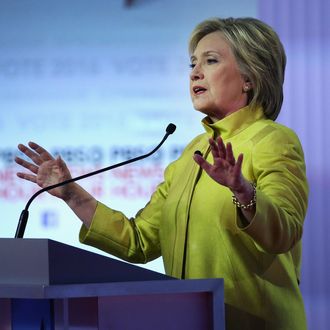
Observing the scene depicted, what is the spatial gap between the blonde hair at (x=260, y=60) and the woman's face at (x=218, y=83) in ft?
0.06

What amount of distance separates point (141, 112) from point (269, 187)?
1.80 metres

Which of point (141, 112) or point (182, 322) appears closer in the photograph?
point (182, 322)

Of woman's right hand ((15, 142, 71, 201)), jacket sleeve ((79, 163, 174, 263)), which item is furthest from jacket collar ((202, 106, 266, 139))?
woman's right hand ((15, 142, 71, 201))

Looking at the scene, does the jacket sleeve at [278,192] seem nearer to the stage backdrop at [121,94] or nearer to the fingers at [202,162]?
the fingers at [202,162]

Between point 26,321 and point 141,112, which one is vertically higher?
point 141,112

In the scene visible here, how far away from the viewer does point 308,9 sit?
149 inches

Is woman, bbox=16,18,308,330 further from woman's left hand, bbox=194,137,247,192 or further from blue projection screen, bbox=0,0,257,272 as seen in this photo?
blue projection screen, bbox=0,0,257,272

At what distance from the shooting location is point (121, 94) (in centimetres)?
362

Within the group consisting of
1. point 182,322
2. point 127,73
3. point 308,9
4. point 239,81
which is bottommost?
point 182,322

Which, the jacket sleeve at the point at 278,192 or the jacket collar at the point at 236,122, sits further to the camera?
the jacket collar at the point at 236,122

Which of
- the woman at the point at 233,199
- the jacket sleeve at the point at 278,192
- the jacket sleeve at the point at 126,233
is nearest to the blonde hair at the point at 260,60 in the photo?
the woman at the point at 233,199

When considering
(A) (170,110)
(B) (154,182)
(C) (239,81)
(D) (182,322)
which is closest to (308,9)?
(A) (170,110)

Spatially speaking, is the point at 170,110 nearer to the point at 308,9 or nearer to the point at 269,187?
the point at 308,9

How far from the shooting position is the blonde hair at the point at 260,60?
6.81 ft
